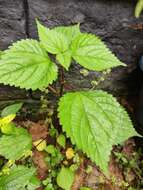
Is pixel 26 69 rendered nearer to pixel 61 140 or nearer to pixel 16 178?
pixel 16 178

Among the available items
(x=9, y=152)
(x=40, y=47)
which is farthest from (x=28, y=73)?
Result: (x=9, y=152)

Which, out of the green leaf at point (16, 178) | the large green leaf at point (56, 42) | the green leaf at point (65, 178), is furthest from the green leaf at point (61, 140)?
the large green leaf at point (56, 42)

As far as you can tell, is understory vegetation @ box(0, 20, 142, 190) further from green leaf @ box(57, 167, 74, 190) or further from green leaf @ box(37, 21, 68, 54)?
green leaf @ box(57, 167, 74, 190)

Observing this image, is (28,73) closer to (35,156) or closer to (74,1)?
(74,1)

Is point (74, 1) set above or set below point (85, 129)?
above

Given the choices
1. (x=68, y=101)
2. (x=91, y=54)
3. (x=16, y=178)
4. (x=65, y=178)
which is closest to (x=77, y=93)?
(x=68, y=101)

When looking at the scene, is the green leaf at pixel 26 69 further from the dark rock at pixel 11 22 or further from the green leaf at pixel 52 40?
the dark rock at pixel 11 22

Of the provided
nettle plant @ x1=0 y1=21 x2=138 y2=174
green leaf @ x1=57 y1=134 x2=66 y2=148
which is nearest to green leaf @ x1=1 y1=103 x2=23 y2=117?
green leaf @ x1=57 y1=134 x2=66 y2=148

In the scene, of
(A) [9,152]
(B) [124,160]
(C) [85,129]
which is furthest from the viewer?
(B) [124,160]
